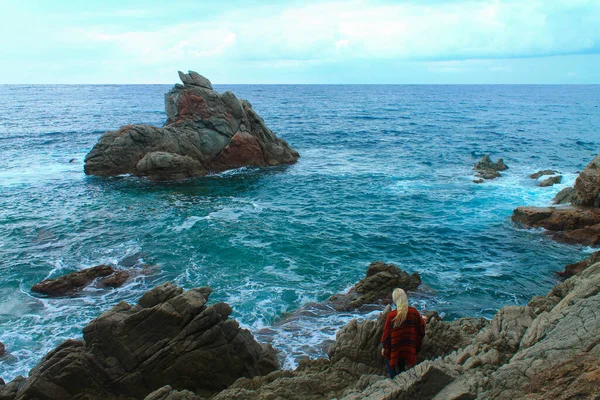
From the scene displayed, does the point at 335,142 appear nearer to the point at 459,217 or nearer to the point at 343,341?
the point at 459,217

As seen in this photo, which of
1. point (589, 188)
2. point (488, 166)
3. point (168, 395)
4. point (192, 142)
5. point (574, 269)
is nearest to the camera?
point (168, 395)

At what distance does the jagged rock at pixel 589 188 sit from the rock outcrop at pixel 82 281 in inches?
1094

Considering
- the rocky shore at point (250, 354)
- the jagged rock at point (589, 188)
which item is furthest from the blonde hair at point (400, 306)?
the jagged rock at point (589, 188)

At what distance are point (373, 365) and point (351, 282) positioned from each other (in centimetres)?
933

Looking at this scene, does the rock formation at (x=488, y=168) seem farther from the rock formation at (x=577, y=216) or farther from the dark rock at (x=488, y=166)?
→ the rock formation at (x=577, y=216)

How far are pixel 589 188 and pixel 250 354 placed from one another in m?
24.7

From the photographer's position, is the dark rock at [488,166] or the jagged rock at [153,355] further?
the dark rock at [488,166]

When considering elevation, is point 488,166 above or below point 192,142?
below

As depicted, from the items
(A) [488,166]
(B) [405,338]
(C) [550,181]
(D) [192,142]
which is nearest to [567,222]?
(C) [550,181]

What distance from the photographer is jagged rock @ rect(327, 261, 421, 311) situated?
797 inches

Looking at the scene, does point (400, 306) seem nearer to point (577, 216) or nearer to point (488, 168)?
point (577, 216)

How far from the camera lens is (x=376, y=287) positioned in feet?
68.4

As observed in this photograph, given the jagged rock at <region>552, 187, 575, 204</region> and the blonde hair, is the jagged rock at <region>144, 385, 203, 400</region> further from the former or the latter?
the jagged rock at <region>552, 187, 575, 204</region>

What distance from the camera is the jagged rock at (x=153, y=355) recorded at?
13516mm
